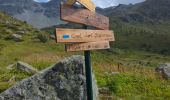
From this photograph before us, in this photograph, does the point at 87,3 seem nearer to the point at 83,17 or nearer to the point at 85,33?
the point at 83,17

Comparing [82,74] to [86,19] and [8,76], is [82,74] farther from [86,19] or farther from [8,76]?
[8,76]

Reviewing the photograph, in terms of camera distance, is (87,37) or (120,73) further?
(120,73)

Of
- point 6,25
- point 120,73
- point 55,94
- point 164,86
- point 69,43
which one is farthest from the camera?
point 6,25

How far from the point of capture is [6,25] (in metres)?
170

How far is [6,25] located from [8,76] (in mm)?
149232

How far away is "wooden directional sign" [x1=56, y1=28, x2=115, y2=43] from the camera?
39.7 ft

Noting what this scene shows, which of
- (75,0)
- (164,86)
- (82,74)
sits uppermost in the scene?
(75,0)

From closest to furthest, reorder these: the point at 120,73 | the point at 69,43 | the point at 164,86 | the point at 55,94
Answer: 1. the point at 69,43
2. the point at 55,94
3. the point at 164,86
4. the point at 120,73

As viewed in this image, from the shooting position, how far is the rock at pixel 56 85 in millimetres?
16047

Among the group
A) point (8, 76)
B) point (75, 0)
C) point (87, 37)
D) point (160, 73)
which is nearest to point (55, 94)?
point (87, 37)

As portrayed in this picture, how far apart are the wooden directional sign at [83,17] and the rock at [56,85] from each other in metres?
2.91

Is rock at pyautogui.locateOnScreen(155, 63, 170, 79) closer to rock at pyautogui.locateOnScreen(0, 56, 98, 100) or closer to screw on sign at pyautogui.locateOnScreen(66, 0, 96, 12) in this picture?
rock at pyautogui.locateOnScreen(0, 56, 98, 100)

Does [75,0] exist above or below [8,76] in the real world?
above

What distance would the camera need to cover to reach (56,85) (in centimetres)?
1661
